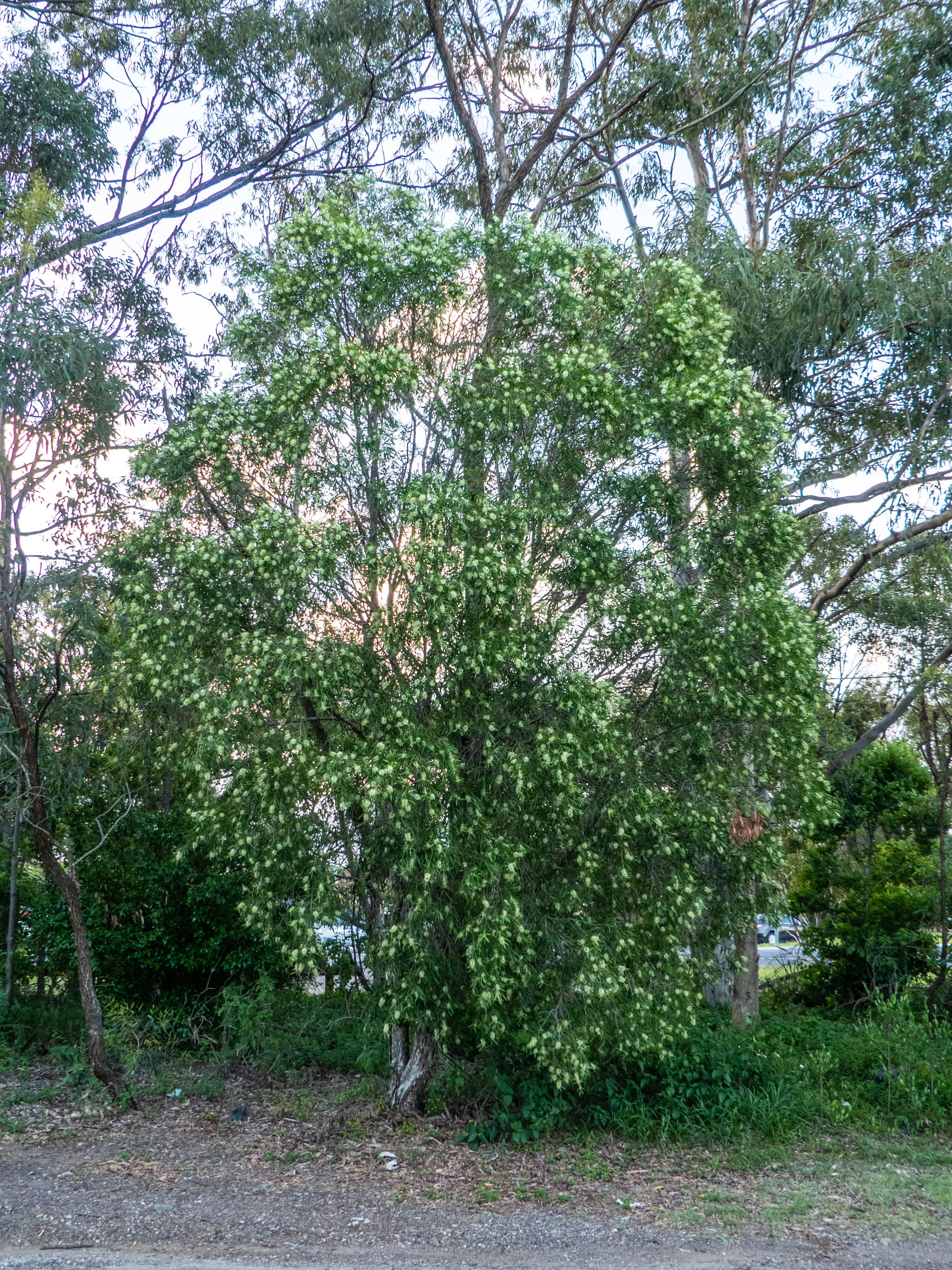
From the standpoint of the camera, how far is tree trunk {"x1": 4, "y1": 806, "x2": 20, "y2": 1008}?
11.8 metres

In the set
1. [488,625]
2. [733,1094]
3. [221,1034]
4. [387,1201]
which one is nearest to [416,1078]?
[387,1201]

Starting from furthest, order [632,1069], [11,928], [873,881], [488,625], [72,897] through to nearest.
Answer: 1. [873,881]
2. [11,928]
3. [72,897]
4. [632,1069]
5. [488,625]

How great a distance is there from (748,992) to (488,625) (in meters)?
7.53

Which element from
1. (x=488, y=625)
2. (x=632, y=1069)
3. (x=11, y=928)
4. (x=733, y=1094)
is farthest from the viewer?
(x=11, y=928)

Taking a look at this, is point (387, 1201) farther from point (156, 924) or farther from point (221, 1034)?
point (156, 924)

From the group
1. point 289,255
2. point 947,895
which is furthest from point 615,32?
point 947,895

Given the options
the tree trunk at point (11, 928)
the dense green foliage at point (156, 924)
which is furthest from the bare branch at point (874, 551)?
the tree trunk at point (11, 928)

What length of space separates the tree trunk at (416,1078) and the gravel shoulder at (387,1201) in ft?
0.70

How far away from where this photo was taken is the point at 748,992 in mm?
12602

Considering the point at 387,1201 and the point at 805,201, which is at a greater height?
the point at 805,201

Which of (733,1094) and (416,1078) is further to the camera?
(416,1078)

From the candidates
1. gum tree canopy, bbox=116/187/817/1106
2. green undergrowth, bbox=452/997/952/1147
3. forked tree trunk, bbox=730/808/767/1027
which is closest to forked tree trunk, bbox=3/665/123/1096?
gum tree canopy, bbox=116/187/817/1106

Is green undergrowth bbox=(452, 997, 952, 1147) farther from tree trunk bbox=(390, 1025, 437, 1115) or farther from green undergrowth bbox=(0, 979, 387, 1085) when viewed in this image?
green undergrowth bbox=(0, 979, 387, 1085)

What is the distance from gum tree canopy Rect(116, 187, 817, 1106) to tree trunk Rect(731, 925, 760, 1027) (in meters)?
4.03
